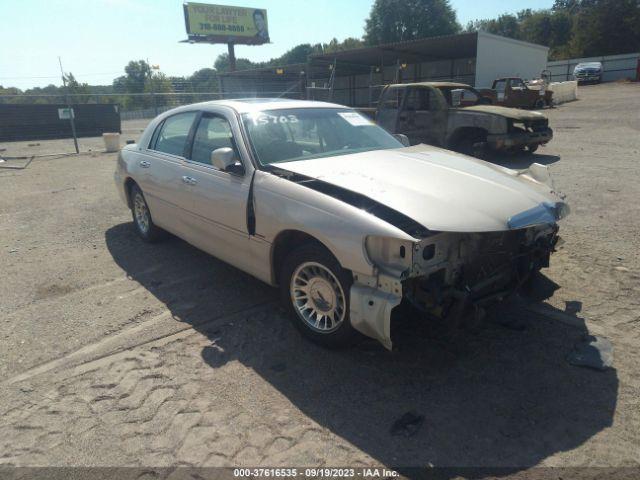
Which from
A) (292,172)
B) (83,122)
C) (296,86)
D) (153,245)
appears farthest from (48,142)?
(292,172)

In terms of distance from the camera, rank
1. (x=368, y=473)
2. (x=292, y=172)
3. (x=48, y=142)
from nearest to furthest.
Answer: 1. (x=368, y=473)
2. (x=292, y=172)
3. (x=48, y=142)

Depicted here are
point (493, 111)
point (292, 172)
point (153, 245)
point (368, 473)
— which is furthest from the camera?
point (493, 111)

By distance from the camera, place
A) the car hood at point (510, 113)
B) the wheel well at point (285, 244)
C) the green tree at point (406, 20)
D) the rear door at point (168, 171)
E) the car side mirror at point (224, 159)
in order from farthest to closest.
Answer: the green tree at point (406, 20)
the car hood at point (510, 113)
the rear door at point (168, 171)
the car side mirror at point (224, 159)
the wheel well at point (285, 244)

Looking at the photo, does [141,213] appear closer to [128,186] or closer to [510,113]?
[128,186]

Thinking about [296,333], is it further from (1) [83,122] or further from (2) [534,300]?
(1) [83,122]

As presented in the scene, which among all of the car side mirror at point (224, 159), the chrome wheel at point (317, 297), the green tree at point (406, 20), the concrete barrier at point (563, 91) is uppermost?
the green tree at point (406, 20)

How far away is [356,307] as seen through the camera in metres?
2.76

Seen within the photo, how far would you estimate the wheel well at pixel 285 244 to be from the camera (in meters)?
3.18

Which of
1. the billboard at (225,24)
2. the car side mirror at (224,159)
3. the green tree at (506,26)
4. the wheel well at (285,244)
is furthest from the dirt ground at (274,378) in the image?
the green tree at (506,26)

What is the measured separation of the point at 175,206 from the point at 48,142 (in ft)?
61.9

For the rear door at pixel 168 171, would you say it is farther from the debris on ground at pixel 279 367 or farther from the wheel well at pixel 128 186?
the debris on ground at pixel 279 367

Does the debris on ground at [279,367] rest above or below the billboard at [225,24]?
below

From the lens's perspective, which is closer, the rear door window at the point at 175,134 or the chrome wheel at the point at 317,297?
the chrome wheel at the point at 317,297

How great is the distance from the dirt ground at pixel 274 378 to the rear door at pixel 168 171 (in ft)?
1.86
